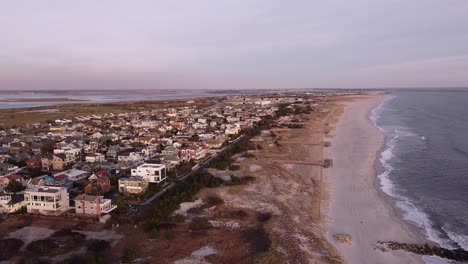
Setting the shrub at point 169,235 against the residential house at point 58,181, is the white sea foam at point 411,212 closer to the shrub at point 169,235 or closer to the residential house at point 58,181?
the shrub at point 169,235

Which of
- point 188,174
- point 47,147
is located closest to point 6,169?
point 47,147

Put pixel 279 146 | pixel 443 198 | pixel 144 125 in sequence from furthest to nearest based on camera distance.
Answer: pixel 144 125 < pixel 279 146 < pixel 443 198

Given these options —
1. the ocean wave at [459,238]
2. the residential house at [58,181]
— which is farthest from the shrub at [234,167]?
the ocean wave at [459,238]

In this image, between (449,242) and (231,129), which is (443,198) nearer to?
(449,242)

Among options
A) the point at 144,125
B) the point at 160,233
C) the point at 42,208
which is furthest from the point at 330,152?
the point at 144,125

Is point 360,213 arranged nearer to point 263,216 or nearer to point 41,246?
point 263,216

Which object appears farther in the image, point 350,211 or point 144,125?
point 144,125
